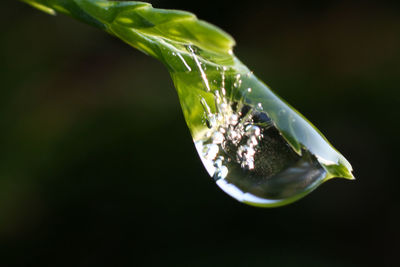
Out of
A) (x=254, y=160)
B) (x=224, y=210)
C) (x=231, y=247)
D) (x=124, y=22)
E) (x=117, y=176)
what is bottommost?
(x=231, y=247)

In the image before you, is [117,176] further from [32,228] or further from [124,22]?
[124,22]

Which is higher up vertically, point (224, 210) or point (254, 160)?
point (254, 160)

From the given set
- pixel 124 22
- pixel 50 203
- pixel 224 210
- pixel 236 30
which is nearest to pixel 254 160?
pixel 124 22

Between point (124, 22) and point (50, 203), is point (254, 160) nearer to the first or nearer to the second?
point (124, 22)

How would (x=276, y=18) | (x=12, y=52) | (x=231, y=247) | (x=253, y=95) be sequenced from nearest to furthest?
(x=253, y=95), (x=231, y=247), (x=12, y=52), (x=276, y=18)

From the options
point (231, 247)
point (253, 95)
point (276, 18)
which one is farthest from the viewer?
→ point (276, 18)

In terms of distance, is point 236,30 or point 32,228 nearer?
point 32,228

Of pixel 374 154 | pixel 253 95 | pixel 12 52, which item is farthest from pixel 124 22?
pixel 12 52
